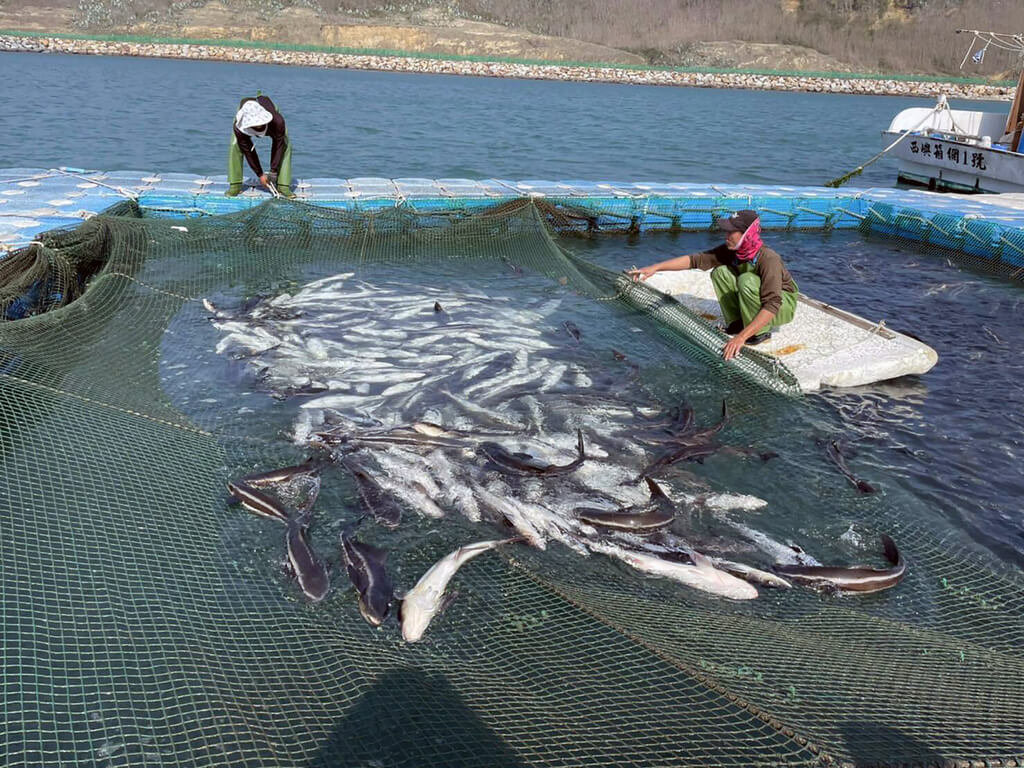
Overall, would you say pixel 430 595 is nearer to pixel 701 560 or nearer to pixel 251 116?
pixel 701 560

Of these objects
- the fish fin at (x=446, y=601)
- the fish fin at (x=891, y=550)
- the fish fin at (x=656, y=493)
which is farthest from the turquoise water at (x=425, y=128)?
the fish fin at (x=446, y=601)

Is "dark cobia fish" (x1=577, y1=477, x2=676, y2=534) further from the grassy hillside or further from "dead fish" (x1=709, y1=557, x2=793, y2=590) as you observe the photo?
the grassy hillside

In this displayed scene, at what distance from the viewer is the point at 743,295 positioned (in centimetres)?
735

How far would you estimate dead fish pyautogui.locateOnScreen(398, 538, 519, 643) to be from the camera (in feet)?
13.3

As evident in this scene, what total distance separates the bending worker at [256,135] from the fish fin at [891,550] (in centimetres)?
954

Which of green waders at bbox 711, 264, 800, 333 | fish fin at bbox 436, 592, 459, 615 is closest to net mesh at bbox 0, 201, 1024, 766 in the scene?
fish fin at bbox 436, 592, 459, 615

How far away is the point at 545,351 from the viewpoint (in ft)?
25.9

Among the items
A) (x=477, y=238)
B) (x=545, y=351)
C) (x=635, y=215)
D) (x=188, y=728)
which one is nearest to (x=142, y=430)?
(x=188, y=728)

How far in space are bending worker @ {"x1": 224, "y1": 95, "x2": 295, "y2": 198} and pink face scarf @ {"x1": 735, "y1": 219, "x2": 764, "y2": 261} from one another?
23.3ft

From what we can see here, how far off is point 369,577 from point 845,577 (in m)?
2.96

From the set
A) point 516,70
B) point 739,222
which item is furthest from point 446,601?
point 516,70

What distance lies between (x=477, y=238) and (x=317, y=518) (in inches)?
264

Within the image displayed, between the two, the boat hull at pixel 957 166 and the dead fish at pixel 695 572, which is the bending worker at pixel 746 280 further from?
the boat hull at pixel 957 166

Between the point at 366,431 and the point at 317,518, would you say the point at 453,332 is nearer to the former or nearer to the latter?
the point at 366,431
